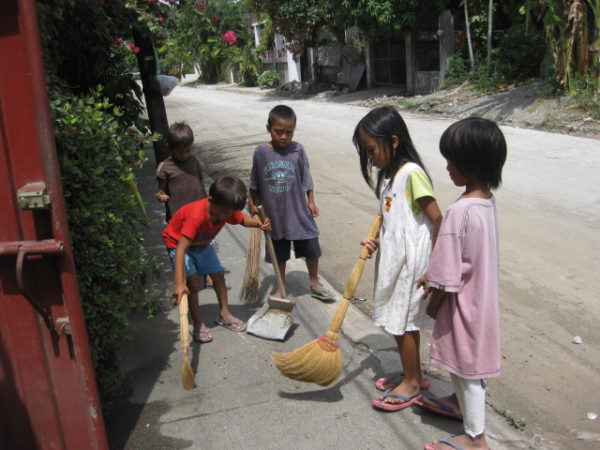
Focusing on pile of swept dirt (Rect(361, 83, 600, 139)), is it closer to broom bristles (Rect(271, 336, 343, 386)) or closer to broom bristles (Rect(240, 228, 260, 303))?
broom bristles (Rect(240, 228, 260, 303))

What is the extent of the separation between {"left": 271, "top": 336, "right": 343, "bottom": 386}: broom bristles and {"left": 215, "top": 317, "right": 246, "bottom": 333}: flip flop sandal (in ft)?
3.03

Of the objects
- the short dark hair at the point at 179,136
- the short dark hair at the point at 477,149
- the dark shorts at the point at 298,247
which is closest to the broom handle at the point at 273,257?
the dark shorts at the point at 298,247

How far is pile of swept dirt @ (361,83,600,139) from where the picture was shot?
1092 centimetres

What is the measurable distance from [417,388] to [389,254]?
74 cm

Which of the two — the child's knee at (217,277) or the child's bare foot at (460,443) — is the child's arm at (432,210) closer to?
the child's bare foot at (460,443)

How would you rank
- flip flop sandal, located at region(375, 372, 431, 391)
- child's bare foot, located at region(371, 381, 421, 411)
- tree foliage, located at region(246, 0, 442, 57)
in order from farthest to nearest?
tree foliage, located at region(246, 0, 442, 57), flip flop sandal, located at region(375, 372, 431, 391), child's bare foot, located at region(371, 381, 421, 411)

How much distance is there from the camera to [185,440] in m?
2.72

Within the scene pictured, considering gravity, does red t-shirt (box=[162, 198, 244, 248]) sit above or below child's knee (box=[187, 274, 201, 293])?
above

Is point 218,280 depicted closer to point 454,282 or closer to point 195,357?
point 195,357

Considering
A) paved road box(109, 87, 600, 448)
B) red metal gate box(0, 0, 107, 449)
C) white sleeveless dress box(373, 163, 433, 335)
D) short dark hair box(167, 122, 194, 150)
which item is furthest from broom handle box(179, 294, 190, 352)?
short dark hair box(167, 122, 194, 150)

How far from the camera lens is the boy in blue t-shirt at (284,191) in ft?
12.9

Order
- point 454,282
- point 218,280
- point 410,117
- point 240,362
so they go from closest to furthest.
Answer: point 454,282
point 240,362
point 218,280
point 410,117

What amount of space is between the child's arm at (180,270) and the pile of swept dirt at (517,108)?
914cm

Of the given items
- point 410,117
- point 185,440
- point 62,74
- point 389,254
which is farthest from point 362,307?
point 410,117
